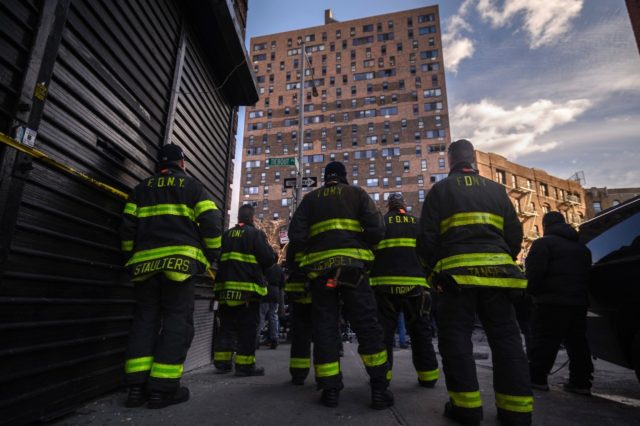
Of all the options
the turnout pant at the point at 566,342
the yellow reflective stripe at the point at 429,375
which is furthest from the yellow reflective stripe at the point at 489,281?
the yellow reflective stripe at the point at 429,375

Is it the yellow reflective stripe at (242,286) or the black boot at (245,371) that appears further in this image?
the yellow reflective stripe at (242,286)

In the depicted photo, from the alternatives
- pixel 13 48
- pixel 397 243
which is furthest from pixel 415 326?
pixel 13 48

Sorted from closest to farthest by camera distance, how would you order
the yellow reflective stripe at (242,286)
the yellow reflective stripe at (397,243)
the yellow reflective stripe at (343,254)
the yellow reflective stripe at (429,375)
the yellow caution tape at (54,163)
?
the yellow caution tape at (54,163) → the yellow reflective stripe at (343,254) → the yellow reflective stripe at (429,375) → the yellow reflective stripe at (397,243) → the yellow reflective stripe at (242,286)

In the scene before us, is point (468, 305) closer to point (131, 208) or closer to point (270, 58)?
point (131, 208)

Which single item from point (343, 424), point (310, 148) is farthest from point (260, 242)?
point (310, 148)

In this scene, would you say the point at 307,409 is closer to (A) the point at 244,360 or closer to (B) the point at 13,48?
(A) the point at 244,360

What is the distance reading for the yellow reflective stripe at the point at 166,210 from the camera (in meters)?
3.01

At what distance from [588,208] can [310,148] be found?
37.0 m

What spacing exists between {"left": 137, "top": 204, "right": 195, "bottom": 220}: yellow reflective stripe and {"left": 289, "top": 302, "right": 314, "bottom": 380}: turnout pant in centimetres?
173

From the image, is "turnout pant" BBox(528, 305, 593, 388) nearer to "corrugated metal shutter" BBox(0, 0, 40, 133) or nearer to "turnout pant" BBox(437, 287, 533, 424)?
"turnout pant" BBox(437, 287, 533, 424)

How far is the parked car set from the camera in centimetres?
288

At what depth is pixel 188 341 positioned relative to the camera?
2945 millimetres

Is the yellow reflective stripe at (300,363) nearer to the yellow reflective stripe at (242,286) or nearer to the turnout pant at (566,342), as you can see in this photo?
the yellow reflective stripe at (242,286)

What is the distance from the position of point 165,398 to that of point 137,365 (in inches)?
13.5
